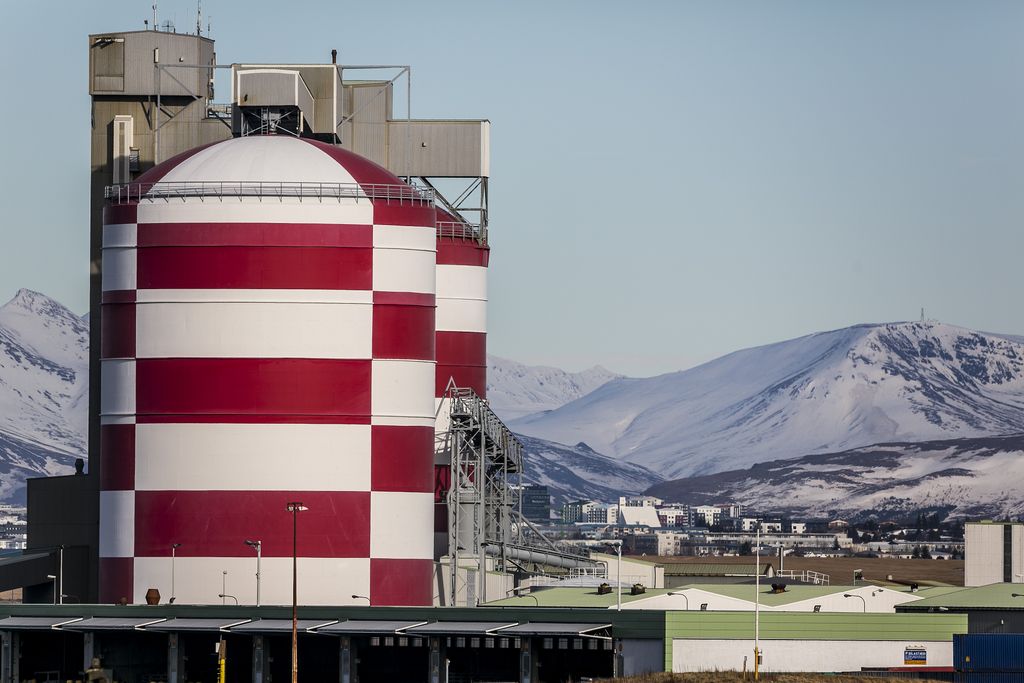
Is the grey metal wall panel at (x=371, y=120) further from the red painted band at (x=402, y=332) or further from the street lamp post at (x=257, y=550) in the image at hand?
the street lamp post at (x=257, y=550)

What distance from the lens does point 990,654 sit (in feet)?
240

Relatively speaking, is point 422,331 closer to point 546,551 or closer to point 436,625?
point 436,625

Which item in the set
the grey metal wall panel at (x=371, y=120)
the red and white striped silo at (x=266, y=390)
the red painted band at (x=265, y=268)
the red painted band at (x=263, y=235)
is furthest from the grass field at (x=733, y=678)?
the grey metal wall panel at (x=371, y=120)

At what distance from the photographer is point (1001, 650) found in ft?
239

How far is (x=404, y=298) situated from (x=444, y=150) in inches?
868

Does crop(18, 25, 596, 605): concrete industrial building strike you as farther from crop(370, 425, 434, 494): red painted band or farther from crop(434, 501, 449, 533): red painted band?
crop(434, 501, 449, 533): red painted band

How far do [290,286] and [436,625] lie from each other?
53.8 feet

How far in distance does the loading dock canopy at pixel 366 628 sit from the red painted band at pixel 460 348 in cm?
2768

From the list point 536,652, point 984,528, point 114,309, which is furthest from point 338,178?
point 984,528

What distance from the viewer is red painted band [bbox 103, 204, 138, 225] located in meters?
83.4

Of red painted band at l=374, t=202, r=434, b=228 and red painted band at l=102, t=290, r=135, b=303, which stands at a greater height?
red painted band at l=374, t=202, r=434, b=228

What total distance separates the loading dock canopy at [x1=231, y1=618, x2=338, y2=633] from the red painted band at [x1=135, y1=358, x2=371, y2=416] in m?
9.43

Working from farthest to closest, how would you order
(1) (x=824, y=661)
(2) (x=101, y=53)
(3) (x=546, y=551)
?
(3) (x=546, y=551), (2) (x=101, y=53), (1) (x=824, y=661)

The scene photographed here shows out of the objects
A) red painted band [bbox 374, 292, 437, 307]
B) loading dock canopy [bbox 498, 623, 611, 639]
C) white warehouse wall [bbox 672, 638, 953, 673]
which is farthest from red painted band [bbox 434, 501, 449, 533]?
white warehouse wall [bbox 672, 638, 953, 673]
